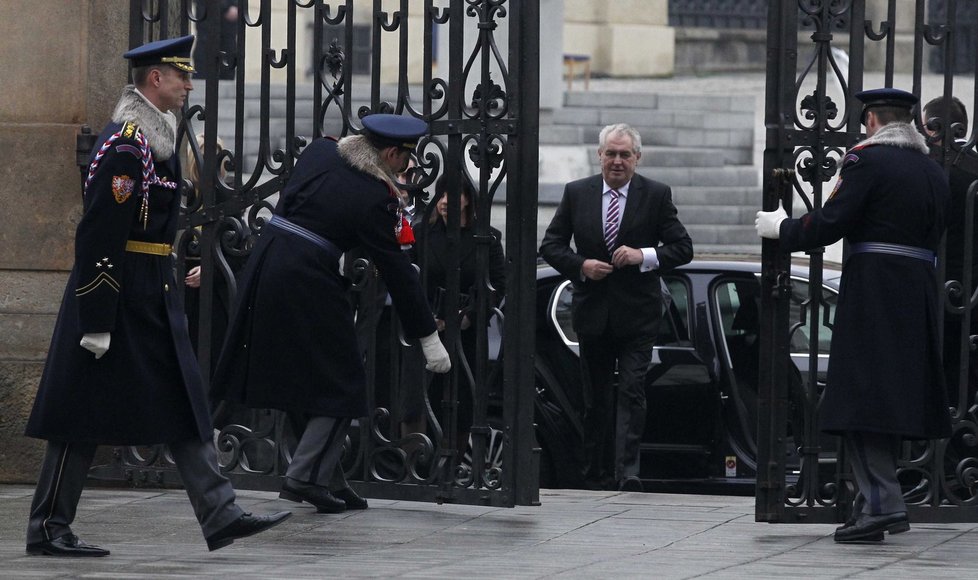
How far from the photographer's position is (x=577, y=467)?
30.1 ft

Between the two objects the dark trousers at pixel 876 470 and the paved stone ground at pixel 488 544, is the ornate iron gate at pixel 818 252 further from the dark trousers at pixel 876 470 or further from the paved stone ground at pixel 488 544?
the dark trousers at pixel 876 470

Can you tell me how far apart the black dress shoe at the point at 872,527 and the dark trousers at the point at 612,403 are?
183 centimetres

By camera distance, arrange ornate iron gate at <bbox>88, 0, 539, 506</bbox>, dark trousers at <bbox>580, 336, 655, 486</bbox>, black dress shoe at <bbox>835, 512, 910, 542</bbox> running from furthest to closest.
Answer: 1. dark trousers at <bbox>580, 336, 655, 486</bbox>
2. ornate iron gate at <bbox>88, 0, 539, 506</bbox>
3. black dress shoe at <bbox>835, 512, 910, 542</bbox>

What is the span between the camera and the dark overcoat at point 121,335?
6543 millimetres

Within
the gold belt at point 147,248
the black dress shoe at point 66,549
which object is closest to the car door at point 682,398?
the gold belt at point 147,248

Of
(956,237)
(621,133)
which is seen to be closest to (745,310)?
(621,133)

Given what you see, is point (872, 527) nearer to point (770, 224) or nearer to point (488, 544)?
point (770, 224)

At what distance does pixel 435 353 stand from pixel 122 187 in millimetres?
1625

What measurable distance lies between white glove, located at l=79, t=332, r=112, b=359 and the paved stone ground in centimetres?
77

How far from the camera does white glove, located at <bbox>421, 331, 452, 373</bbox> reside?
24.9 ft

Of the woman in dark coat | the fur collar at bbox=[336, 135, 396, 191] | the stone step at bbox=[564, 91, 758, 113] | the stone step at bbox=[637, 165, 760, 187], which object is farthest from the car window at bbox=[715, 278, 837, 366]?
the stone step at bbox=[564, 91, 758, 113]

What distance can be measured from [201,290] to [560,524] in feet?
6.63

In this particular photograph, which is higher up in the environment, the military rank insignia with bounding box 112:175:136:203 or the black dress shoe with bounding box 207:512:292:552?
the military rank insignia with bounding box 112:175:136:203

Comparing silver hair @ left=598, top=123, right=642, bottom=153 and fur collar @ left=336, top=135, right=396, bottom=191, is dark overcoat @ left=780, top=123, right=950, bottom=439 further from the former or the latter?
silver hair @ left=598, top=123, right=642, bottom=153
